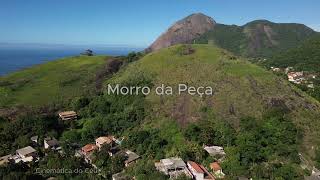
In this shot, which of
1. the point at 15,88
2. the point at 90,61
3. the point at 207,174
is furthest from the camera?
the point at 90,61

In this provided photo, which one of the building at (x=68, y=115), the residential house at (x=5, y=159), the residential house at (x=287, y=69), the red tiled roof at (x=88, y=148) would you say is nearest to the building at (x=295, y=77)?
the residential house at (x=287, y=69)

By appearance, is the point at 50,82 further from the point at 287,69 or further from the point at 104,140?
the point at 287,69

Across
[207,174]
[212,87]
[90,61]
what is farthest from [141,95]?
[90,61]

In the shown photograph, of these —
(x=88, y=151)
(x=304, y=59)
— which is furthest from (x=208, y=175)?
(x=304, y=59)

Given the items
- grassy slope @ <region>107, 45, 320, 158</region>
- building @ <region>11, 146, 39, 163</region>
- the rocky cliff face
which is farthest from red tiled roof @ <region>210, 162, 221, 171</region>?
the rocky cliff face

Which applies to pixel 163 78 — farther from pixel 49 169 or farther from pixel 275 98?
pixel 49 169

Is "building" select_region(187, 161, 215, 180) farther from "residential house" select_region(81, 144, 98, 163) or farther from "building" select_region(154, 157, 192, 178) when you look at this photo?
"residential house" select_region(81, 144, 98, 163)

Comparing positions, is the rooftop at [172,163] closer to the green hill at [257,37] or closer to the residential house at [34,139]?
the residential house at [34,139]
